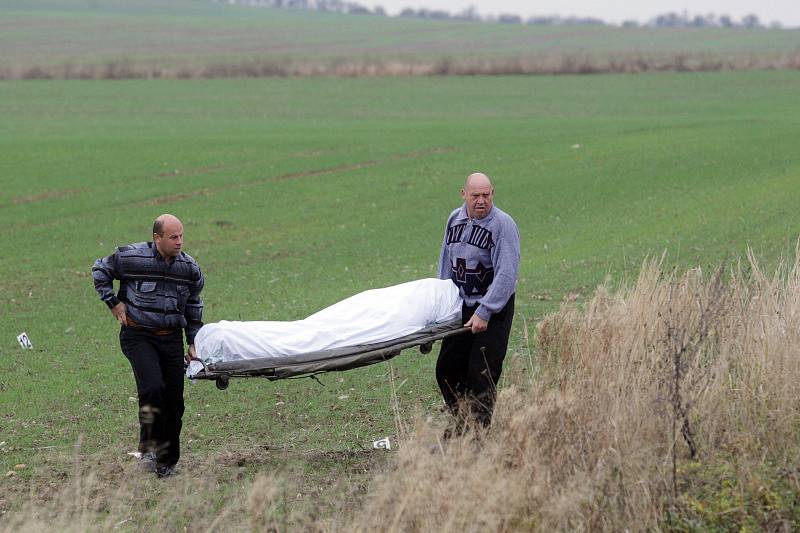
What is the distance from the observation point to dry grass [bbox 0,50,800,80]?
6525cm

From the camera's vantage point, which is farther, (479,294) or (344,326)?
(479,294)

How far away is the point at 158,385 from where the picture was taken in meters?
9.29

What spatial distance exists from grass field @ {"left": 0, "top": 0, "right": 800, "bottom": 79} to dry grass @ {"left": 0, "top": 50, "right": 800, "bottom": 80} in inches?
3.5

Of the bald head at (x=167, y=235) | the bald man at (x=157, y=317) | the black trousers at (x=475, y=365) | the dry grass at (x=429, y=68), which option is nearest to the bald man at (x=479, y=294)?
the black trousers at (x=475, y=365)

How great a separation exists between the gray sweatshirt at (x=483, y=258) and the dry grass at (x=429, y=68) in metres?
56.7

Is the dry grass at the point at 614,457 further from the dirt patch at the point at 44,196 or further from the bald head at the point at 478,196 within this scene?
the dirt patch at the point at 44,196

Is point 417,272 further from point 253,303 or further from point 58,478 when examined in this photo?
point 58,478

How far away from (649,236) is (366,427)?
12.6m

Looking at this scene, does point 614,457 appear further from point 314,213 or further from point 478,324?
point 314,213

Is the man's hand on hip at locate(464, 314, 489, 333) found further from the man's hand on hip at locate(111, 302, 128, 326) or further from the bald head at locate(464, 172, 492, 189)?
the man's hand on hip at locate(111, 302, 128, 326)

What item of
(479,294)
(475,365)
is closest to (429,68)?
(479,294)

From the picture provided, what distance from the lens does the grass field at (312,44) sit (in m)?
66.8

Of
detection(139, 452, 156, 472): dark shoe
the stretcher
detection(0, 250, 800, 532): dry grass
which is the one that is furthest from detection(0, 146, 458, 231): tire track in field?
detection(0, 250, 800, 532): dry grass

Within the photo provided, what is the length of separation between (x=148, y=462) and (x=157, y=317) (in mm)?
1192
